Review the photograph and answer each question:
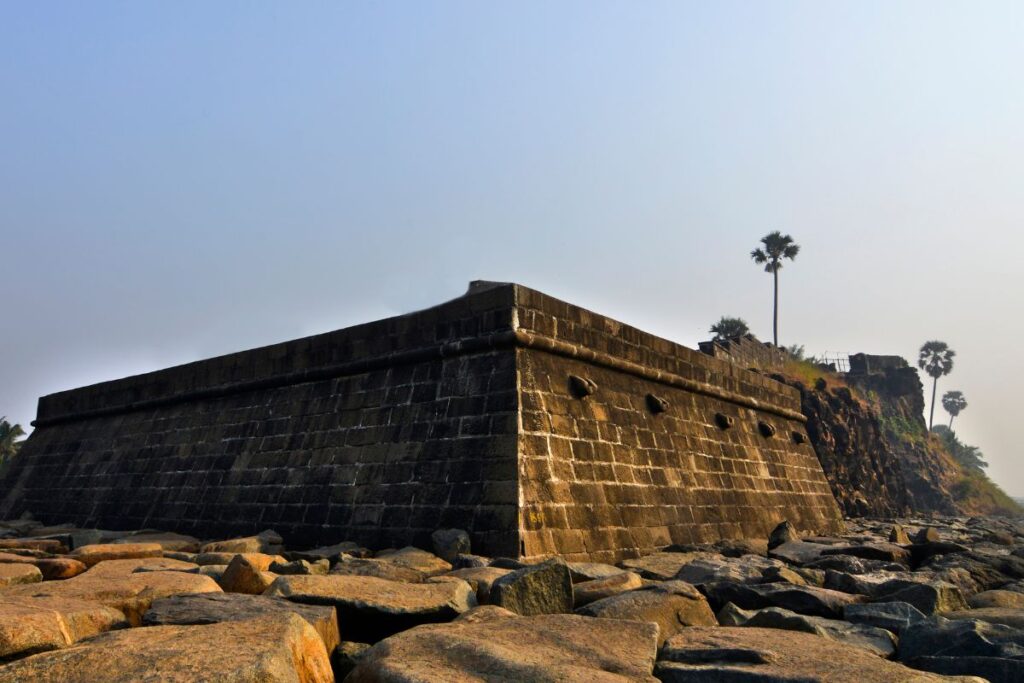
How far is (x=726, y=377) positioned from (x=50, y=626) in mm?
9711

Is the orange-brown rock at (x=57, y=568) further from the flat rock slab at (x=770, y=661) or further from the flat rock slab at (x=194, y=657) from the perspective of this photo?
the flat rock slab at (x=770, y=661)

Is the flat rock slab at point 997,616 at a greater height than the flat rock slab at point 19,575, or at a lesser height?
greater

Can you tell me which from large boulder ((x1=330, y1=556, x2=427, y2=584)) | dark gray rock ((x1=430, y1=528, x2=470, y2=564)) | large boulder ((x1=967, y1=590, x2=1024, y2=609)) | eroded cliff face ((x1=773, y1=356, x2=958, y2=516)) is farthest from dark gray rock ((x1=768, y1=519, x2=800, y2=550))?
eroded cliff face ((x1=773, y1=356, x2=958, y2=516))

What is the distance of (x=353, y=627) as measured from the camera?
3.61 m

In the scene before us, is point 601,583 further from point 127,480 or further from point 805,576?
point 127,480

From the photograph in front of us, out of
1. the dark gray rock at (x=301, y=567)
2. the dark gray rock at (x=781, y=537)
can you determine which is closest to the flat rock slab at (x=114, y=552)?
the dark gray rock at (x=301, y=567)

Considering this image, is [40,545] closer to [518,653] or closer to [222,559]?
[222,559]

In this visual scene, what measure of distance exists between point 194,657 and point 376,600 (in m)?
1.32

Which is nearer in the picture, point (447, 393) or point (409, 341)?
point (447, 393)

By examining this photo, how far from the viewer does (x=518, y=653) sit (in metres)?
2.85

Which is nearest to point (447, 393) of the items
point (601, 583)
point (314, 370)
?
point (314, 370)

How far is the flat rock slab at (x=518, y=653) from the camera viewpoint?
8.63ft

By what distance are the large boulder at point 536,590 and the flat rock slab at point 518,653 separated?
425mm

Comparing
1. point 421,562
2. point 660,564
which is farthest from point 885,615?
point 421,562
